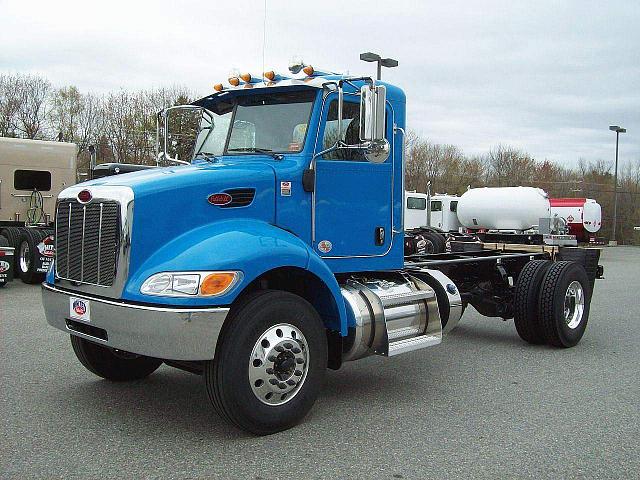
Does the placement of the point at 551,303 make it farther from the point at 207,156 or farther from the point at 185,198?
the point at 185,198

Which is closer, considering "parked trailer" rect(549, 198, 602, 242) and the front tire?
the front tire

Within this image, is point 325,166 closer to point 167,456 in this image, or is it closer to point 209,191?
point 209,191

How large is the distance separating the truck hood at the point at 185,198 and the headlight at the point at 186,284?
215mm

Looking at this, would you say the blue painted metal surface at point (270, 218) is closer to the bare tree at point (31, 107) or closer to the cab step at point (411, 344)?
the cab step at point (411, 344)

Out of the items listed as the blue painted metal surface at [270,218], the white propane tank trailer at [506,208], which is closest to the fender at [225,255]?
the blue painted metal surface at [270,218]

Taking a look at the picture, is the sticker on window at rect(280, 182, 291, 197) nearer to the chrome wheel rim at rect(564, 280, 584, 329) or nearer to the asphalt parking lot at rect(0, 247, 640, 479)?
the asphalt parking lot at rect(0, 247, 640, 479)

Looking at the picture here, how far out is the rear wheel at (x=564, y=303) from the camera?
7.85 meters

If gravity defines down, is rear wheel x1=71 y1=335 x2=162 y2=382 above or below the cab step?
below

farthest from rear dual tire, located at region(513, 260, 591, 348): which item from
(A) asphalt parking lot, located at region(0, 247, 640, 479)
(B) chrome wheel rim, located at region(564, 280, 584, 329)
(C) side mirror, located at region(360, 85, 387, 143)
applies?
(C) side mirror, located at region(360, 85, 387, 143)

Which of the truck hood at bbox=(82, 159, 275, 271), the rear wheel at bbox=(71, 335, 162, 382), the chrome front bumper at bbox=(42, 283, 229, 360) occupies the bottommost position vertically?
the rear wheel at bbox=(71, 335, 162, 382)

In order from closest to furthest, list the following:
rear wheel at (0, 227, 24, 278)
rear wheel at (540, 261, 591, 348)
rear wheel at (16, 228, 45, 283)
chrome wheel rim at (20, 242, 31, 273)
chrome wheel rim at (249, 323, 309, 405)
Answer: chrome wheel rim at (249, 323, 309, 405) < rear wheel at (540, 261, 591, 348) < rear wheel at (16, 228, 45, 283) < chrome wheel rim at (20, 242, 31, 273) < rear wheel at (0, 227, 24, 278)

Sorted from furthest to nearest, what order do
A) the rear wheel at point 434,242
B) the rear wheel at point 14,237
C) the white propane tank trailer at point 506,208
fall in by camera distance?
1. the white propane tank trailer at point 506,208
2. the rear wheel at point 434,242
3. the rear wheel at point 14,237

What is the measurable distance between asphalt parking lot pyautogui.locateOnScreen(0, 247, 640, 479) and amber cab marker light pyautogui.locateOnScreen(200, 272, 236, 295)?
1.07 meters

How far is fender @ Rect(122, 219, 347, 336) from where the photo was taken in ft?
14.4
